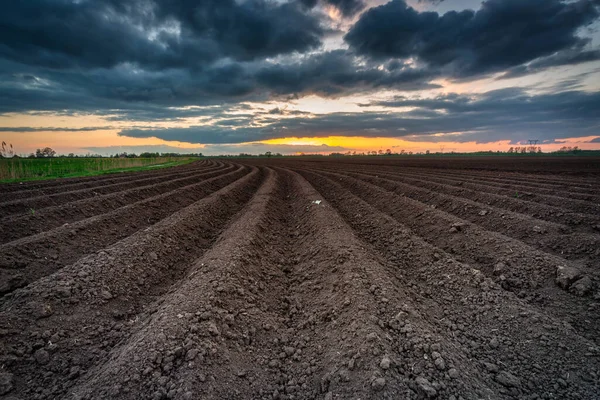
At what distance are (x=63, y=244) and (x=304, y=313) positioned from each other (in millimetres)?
5897

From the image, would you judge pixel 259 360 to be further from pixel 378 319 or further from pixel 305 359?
pixel 378 319

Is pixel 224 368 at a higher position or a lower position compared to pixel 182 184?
lower

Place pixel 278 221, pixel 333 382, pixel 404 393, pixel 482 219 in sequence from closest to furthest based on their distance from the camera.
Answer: pixel 404 393 < pixel 333 382 < pixel 482 219 < pixel 278 221

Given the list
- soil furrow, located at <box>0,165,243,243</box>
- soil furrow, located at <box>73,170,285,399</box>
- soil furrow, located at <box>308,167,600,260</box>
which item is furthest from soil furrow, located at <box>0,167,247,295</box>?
soil furrow, located at <box>308,167,600,260</box>

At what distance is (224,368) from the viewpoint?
136 inches

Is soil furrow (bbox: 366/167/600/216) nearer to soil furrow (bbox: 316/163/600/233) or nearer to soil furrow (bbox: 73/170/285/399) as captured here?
soil furrow (bbox: 316/163/600/233)

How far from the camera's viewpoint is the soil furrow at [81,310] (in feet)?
12.0

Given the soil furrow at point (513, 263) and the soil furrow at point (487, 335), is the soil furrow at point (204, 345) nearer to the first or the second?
the soil furrow at point (487, 335)

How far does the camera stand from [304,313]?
16.0 ft

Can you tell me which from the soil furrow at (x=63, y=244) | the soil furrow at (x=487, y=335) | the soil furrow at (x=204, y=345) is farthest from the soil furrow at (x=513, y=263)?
the soil furrow at (x=63, y=244)

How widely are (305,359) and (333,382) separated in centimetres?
60

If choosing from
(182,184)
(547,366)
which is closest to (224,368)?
(547,366)

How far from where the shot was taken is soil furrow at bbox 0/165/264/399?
3.64 m

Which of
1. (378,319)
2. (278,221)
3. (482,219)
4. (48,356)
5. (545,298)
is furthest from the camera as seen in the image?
(278,221)
